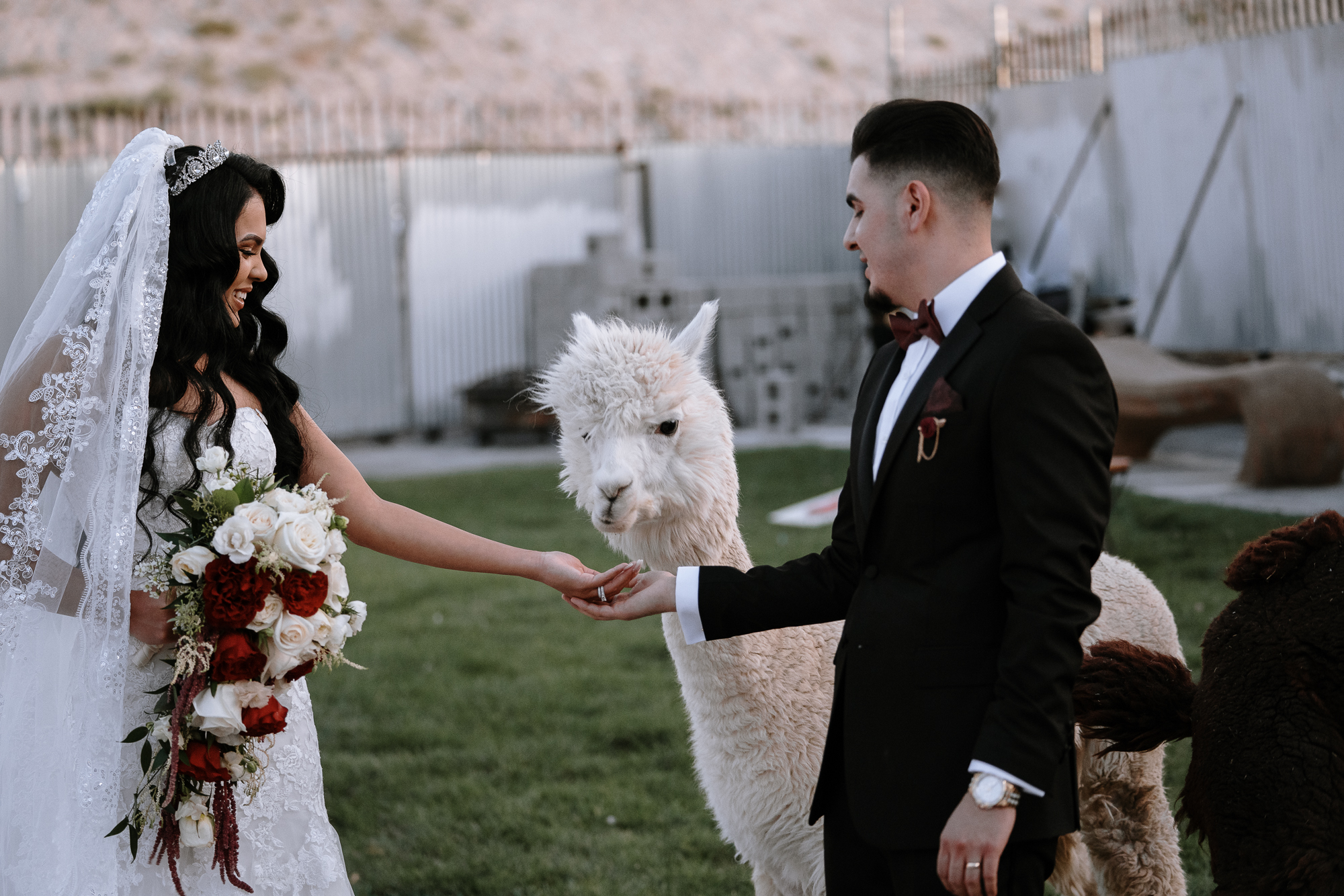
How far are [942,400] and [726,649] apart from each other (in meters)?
1.15

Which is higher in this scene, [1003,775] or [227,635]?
[227,635]

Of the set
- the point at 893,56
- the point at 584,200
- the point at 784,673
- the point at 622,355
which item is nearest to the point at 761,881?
the point at 784,673

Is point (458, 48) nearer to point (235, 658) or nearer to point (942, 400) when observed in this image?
point (235, 658)

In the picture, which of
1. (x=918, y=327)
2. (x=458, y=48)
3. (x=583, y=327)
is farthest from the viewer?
(x=458, y=48)

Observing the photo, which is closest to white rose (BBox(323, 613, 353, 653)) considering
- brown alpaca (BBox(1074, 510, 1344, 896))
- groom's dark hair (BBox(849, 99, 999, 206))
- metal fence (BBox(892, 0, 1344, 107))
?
groom's dark hair (BBox(849, 99, 999, 206))

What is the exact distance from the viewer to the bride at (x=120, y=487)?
7.20 ft

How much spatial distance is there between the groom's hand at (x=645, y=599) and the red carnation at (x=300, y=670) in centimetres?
57

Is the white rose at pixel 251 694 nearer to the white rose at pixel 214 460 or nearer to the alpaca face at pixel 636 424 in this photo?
the white rose at pixel 214 460

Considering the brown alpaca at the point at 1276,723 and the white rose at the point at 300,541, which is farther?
the white rose at the point at 300,541

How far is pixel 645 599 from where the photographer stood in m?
2.41

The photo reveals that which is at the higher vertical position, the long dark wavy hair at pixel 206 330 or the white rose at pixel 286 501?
the long dark wavy hair at pixel 206 330

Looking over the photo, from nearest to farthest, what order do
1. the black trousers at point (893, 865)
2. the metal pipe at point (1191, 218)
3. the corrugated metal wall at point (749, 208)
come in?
the black trousers at point (893, 865)
the metal pipe at point (1191, 218)
the corrugated metal wall at point (749, 208)

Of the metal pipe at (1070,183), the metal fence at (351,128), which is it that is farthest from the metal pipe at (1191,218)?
the metal fence at (351,128)

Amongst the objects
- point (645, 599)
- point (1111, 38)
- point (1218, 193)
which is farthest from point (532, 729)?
point (1111, 38)
